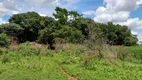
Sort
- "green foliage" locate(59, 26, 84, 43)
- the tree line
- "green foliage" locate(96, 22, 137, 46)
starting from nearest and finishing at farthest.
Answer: "green foliage" locate(59, 26, 84, 43) < the tree line < "green foliage" locate(96, 22, 137, 46)

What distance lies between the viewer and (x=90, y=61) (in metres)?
21.2

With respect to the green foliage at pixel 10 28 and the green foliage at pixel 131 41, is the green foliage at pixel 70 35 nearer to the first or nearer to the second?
the green foliage at pixel 131 41

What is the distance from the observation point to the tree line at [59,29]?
44938 mm

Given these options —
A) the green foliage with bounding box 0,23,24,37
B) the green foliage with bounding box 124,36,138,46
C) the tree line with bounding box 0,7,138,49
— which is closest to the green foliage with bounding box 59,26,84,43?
the tree line with bounding box 0,7,138,49

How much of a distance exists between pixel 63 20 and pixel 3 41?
13921 mm

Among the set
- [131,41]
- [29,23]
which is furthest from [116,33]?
[29,23]

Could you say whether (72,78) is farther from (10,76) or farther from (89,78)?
(10,76)

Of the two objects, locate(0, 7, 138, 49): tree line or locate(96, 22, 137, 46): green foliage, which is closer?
locate(0, 7, 138, 49): tree line

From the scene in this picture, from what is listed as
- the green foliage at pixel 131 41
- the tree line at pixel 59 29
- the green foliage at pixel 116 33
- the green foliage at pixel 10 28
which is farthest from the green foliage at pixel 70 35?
the green foliage at pixel 10 28

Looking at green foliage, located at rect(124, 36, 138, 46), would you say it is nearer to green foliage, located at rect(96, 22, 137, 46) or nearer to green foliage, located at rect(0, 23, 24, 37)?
green foliage, located at rect(96, 22, 137, 46)

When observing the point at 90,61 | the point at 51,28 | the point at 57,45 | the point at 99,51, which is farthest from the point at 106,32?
the point at 90,61

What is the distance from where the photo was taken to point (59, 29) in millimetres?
46688

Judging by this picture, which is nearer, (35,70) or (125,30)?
(35,70)

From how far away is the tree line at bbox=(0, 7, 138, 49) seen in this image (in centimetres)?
4494
